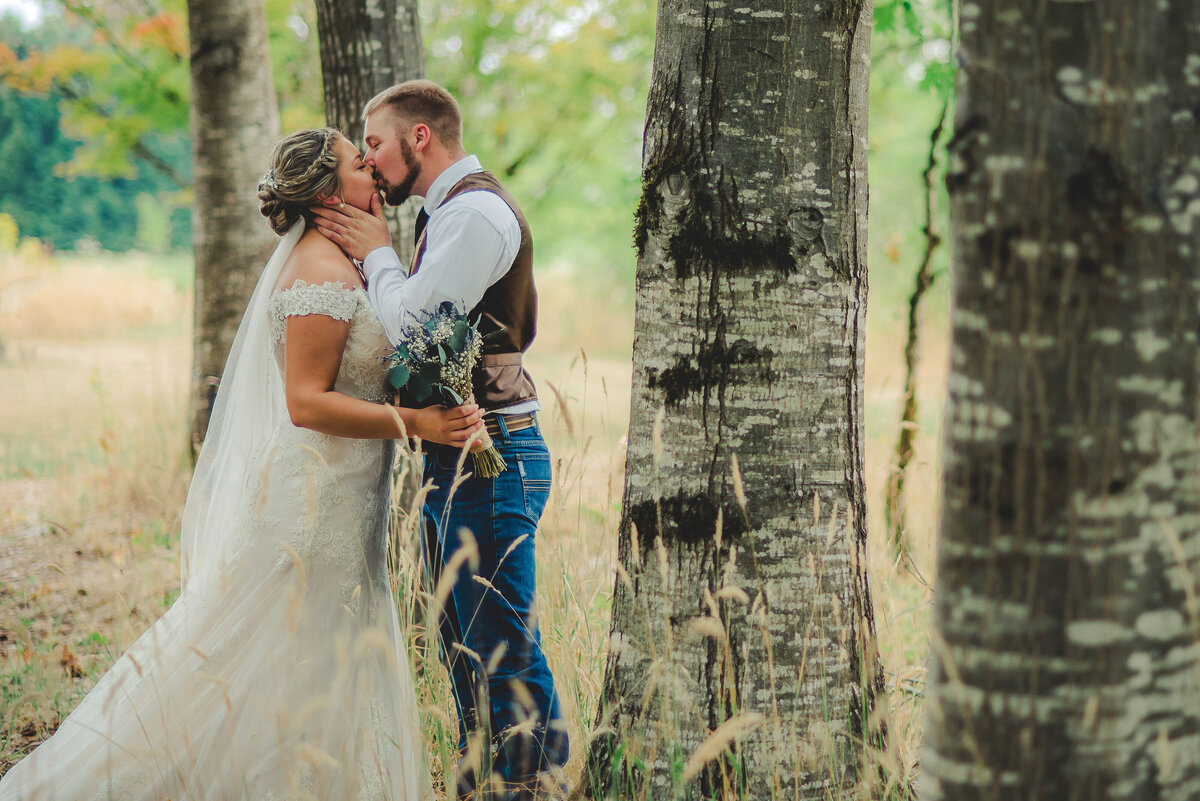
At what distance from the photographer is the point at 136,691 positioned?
3100mm

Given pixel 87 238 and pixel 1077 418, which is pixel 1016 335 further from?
pixel 87 238

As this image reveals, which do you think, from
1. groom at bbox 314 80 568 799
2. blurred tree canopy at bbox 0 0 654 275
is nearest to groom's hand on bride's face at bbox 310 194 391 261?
groom at bbox 314 80 568 799

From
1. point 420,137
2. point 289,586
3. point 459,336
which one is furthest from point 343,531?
point 420,137

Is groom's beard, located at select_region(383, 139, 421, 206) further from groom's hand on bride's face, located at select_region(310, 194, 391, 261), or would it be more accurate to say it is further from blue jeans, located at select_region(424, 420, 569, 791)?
blue jeans, located at select_region(424, 420, 569, 791)

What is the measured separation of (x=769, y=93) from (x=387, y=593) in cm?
216

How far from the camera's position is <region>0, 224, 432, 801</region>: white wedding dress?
3025 mm

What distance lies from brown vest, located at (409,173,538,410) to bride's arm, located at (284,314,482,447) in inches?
8.1

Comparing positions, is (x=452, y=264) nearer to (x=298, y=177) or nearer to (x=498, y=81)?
(x=298, y=177)

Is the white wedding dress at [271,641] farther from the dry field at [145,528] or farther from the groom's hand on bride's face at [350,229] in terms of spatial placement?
the dry field at [145,528]

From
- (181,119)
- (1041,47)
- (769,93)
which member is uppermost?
(181,119)

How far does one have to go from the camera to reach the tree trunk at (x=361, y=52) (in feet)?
15.0

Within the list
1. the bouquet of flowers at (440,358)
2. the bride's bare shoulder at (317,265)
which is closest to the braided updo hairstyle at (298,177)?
the bride's bare shoulder at (317,265)

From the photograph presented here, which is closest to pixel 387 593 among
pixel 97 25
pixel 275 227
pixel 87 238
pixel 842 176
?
pixel 275 227

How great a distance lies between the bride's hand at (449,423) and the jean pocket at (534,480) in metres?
0.27
